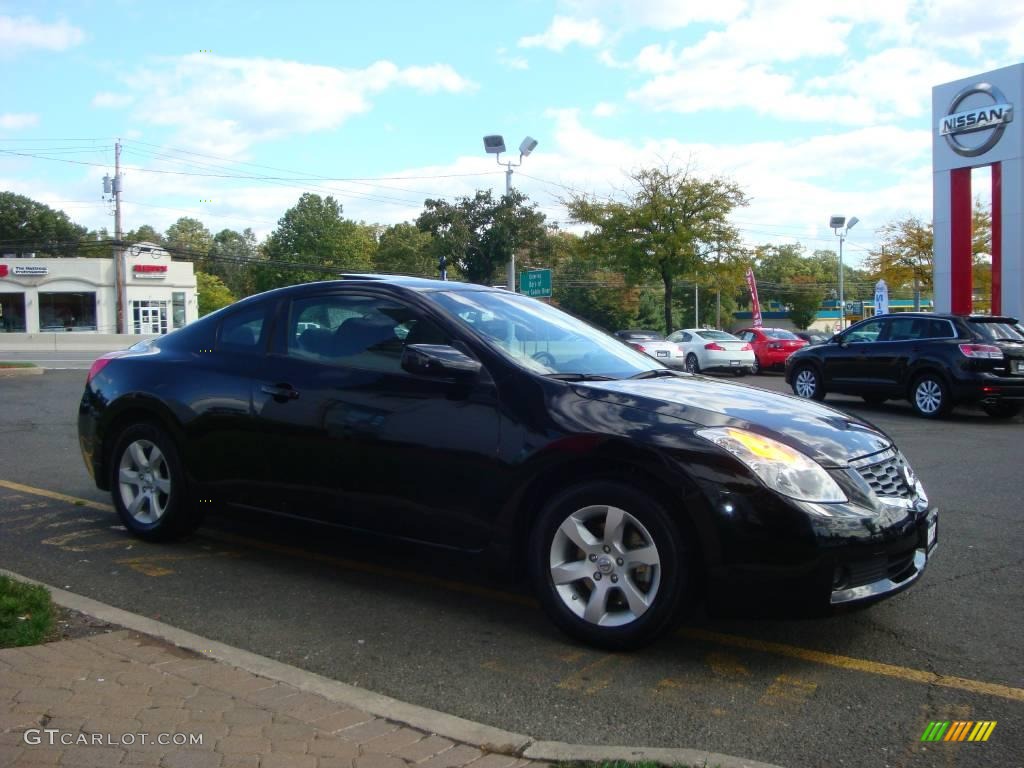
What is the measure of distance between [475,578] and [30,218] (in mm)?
89401

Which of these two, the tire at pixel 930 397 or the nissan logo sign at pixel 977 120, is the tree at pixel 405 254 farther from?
the tire at pixel 930 397

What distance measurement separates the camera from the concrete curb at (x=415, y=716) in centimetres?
289

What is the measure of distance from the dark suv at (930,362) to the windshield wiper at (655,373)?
32.0 feet

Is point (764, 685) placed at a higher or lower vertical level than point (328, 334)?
lower

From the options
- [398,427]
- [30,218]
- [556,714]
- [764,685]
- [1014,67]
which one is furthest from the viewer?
[30,218]

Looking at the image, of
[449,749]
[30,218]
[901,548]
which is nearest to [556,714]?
[449,749]

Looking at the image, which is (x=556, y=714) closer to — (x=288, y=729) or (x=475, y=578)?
(x=288, y=729)

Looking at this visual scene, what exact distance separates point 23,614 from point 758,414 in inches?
132

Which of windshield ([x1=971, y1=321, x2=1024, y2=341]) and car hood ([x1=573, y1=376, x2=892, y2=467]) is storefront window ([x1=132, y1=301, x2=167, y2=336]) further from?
car hood ([x1=573, y1=376, x2=892, y2=467])

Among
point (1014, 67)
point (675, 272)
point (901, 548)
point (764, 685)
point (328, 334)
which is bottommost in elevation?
point (764, 685)

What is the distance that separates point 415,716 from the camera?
126 inches

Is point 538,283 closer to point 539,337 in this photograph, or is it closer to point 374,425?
point 539,337

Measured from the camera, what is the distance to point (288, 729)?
3.04 meters

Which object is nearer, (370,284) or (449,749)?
(449,749)
